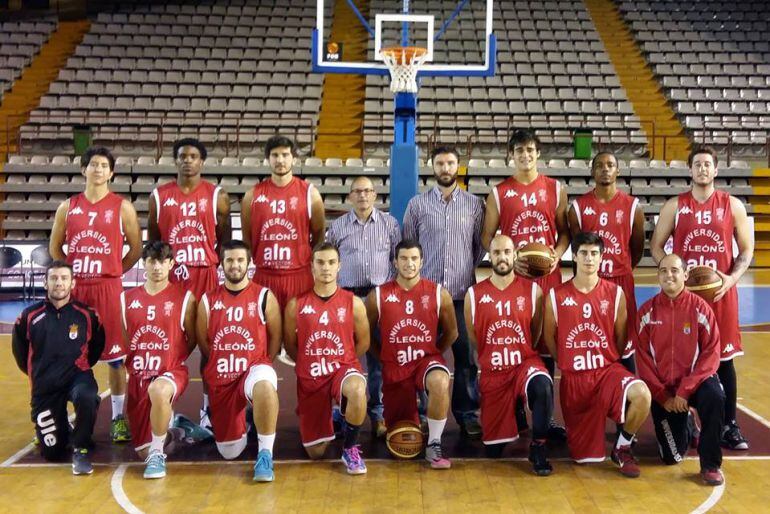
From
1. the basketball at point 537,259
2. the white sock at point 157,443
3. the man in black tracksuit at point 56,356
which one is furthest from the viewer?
the basketball at point 537,259

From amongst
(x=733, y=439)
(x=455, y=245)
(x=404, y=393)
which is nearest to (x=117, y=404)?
(x=404, y=393)

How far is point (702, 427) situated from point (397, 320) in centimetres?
171

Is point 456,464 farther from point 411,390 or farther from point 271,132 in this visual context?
point 271,132

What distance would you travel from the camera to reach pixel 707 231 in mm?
4766

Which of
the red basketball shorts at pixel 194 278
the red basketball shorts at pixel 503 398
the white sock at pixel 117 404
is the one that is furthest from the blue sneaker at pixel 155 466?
the red basketball shorts at pixel 503 398

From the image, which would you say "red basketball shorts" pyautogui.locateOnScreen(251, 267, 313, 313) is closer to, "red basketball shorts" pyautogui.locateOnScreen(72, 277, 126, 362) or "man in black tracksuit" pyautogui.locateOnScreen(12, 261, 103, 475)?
"red basketball shorts" pyautogui.locateOnScreen(72, 277, 126, 362)

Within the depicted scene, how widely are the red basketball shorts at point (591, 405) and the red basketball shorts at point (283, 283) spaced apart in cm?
170

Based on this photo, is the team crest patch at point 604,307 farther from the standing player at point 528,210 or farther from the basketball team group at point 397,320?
the standing player at point 528,210

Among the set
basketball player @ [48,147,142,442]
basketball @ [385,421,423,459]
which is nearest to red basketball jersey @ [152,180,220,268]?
basketball player @ [48,147,142,442]

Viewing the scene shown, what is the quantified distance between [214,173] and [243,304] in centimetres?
1015

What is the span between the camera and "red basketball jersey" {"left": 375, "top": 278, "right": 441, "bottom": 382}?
15.3 ft

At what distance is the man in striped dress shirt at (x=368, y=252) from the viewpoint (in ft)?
16.4

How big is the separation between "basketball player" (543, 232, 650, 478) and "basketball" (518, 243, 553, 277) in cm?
15

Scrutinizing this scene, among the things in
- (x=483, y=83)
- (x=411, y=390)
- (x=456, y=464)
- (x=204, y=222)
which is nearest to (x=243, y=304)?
(x=204, y=222)
